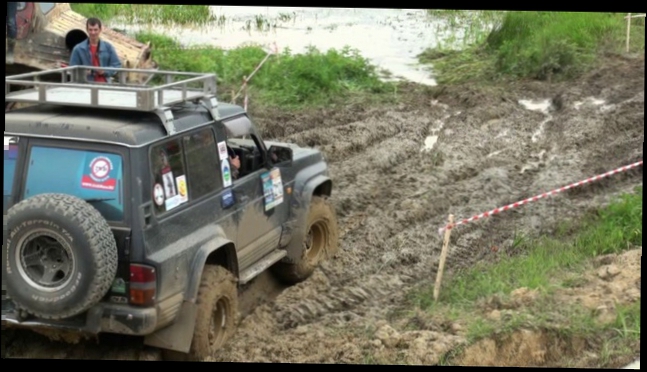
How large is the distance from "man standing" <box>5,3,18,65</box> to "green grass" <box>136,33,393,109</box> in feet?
11.2

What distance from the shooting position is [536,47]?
2019cm

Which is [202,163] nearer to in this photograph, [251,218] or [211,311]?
[251,218]

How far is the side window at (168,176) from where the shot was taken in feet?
23.5

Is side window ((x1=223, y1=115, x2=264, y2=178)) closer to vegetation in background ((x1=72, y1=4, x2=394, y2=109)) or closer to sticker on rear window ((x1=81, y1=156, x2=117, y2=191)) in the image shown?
sticker on rear window ((x1=81, y1=156, x2=117, y2=191))

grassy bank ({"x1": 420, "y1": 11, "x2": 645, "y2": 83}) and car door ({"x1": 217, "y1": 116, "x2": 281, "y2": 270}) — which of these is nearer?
car door ({"x1": 217, "y1": 116, "x2": 281, "y2": 270})

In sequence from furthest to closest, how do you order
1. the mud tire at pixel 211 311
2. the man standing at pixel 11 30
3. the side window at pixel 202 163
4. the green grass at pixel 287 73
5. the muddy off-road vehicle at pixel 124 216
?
the green grass at pixel 287 73, the man standing at pixel 11 30, the side window at pixel 202 163, the mud tire at pixel 211 311, the muddy off-road vehicle at pixel 124 216

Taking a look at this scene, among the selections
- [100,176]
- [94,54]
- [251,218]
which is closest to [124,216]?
[100,176]

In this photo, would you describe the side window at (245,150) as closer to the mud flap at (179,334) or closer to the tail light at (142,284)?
the mud flap at (179,334)

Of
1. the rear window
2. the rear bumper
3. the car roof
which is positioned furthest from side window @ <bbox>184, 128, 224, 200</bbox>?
the rear bumper

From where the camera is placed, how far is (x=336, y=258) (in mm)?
10172

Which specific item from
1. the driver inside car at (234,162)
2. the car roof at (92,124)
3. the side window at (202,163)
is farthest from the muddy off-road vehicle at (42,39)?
the car roof at (92,124)

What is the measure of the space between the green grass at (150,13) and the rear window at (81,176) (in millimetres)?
15769

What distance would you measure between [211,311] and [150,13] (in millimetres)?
16792

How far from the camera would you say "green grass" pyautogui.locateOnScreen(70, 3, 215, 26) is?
22828 mm
